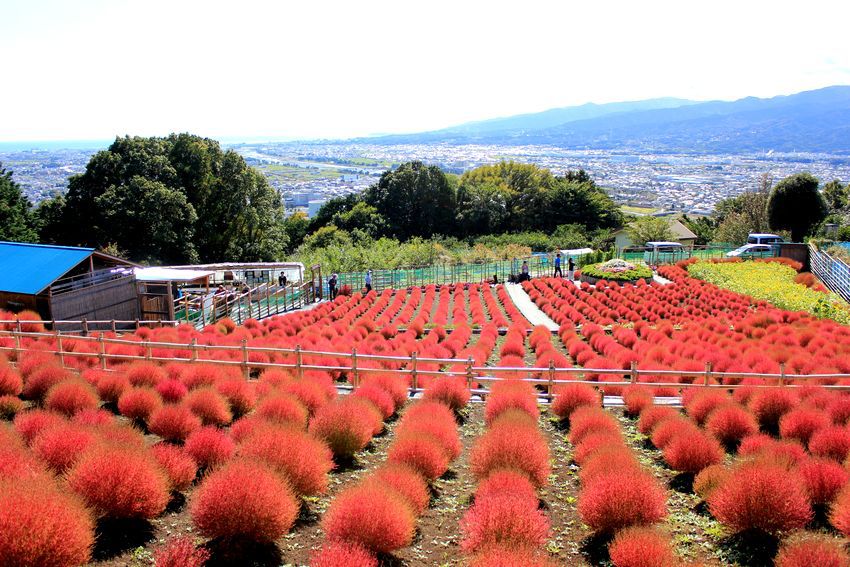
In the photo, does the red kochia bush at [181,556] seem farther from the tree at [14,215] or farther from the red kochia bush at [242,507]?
the tree at [14,215]

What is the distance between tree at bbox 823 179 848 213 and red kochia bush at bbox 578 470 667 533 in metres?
79.2

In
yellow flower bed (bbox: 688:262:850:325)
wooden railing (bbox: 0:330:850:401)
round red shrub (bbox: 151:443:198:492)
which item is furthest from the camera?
yellow flower bed (bbox: 688:262:850:325)

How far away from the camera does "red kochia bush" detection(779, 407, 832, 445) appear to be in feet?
33.6

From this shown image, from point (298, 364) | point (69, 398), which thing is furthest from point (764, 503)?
point (69, 398)

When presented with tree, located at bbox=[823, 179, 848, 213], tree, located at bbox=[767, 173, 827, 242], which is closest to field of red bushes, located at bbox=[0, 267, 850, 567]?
tree, located at bbox=[767, 173, 827, 242]

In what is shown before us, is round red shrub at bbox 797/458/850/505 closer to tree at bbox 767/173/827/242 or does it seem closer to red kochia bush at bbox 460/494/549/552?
red kochia bush at bbox 460/494/549/552

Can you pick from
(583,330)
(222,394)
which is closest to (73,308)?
(222,394)

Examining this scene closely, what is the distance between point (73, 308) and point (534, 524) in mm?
21107

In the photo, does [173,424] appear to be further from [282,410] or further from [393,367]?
[393,367]

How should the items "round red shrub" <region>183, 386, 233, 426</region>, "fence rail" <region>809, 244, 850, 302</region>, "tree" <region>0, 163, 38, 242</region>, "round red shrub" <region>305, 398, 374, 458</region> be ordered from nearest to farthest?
"round red shrub" <region>305, 398, 374, 458</region> < "round red shrub" <region>183, 386, 233, 426</region> < "fence rail" <region>809, 244, 850, 302</region> < "tree" <region>0, 163, 38, 242</region>

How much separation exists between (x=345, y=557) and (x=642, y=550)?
271 cm

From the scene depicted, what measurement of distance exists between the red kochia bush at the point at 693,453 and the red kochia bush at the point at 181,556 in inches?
246

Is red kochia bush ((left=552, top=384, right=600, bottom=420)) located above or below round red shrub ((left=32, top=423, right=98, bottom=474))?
below

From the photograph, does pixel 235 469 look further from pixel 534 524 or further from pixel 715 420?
pixel 715 420
